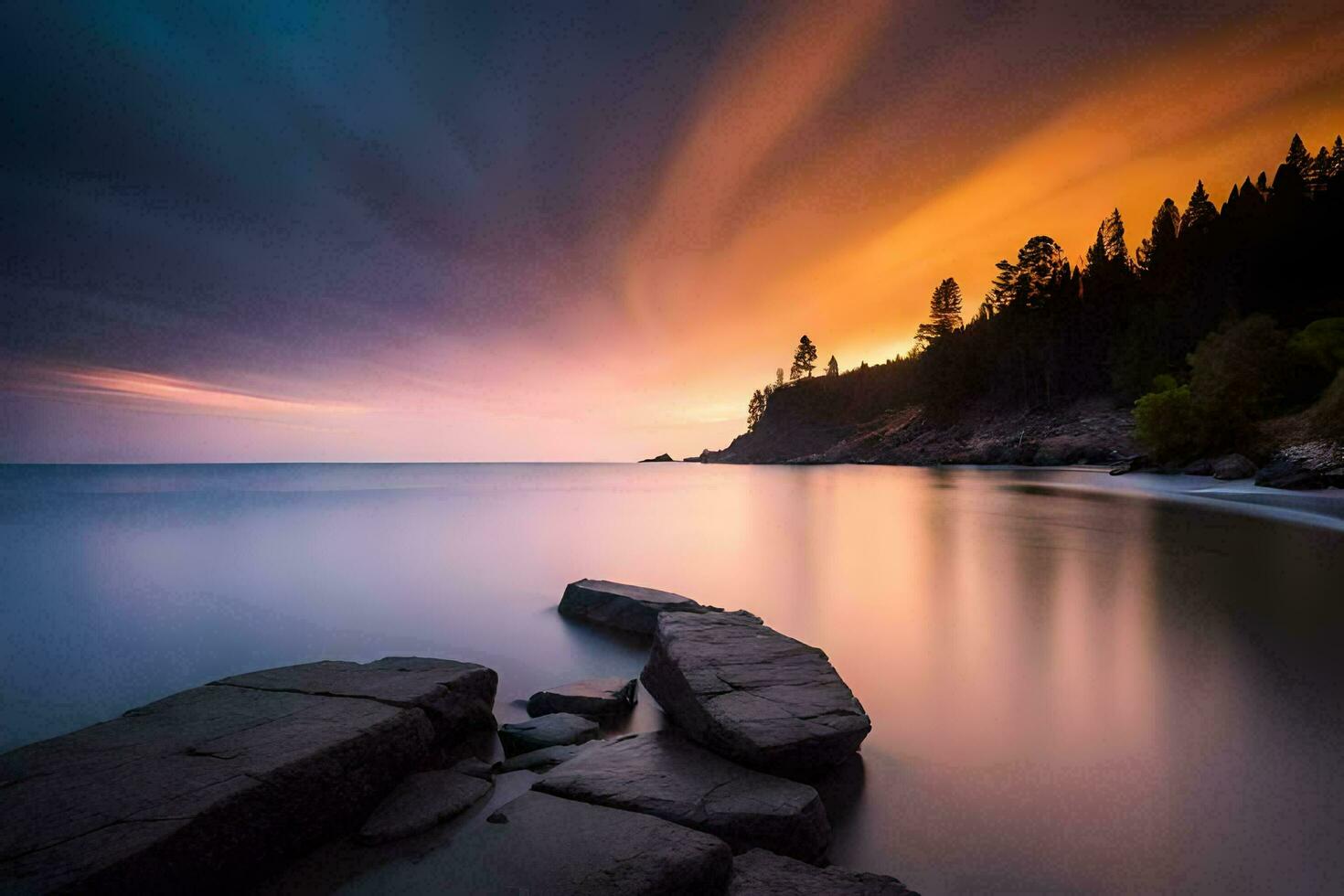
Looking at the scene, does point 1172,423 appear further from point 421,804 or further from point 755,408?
point 755,408

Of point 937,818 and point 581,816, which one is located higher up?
point 581,816

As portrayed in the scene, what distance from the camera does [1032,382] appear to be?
7288 centimetres

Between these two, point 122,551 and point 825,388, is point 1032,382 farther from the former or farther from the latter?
point 122,551

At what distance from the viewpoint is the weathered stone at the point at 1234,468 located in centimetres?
2786

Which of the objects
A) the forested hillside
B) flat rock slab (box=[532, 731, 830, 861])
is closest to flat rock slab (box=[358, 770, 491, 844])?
flat rock slab (box=[532, 731, 830, 861])

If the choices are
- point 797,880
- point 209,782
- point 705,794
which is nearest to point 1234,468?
point 705,794

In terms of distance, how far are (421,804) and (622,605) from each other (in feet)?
15.0

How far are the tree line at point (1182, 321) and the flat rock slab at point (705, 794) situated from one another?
130 feet

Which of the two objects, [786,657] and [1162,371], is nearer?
[786,657]

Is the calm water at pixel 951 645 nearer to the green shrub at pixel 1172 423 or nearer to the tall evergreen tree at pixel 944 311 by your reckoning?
the green shrub at pixel 1172 423

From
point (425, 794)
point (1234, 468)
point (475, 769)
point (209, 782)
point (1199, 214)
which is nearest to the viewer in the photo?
point (209, 782)

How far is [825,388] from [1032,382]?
48.3 metres

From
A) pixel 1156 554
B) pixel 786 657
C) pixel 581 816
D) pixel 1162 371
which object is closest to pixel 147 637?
pixel 581 816

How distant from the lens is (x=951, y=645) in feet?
21.7
